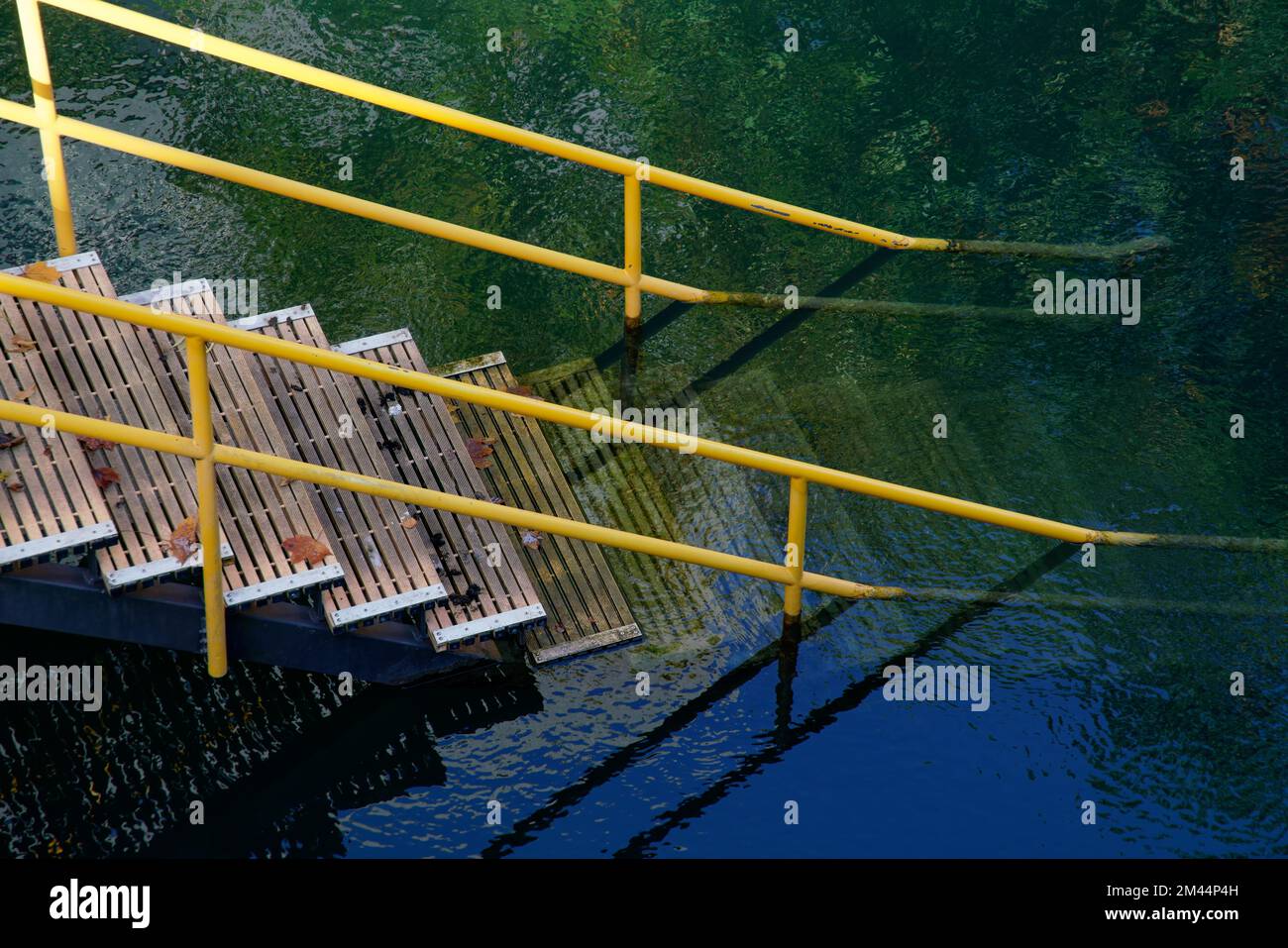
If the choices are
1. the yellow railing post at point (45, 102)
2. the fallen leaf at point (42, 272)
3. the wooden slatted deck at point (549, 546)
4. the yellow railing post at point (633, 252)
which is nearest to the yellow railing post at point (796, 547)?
the wooden slatted deck at point (549, 546)

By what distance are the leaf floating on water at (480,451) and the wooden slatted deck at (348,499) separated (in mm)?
623

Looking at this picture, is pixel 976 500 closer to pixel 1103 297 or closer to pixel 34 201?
pixel 1103 297

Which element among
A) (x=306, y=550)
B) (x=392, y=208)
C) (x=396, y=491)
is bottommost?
(x=306, y=550)

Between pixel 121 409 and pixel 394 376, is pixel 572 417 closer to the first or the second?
pixel 394 376

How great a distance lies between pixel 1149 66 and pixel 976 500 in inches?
160

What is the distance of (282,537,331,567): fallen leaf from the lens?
24.9ft

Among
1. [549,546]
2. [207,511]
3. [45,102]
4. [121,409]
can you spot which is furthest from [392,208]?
[207,511]

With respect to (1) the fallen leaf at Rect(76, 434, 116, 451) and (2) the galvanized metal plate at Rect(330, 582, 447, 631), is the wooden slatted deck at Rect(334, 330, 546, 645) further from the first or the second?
(1) the fallen leaf at Rect(76, 434, 116, 451)

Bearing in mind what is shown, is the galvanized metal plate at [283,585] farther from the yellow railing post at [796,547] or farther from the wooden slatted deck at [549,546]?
the yellow railing post at [796,547]

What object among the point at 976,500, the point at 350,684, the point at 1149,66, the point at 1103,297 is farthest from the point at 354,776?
the point at 1149,66

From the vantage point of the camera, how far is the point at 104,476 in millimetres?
7480

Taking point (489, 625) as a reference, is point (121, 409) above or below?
above

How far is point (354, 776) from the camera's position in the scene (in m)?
7.90

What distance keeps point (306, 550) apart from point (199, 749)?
1006 millimetres
